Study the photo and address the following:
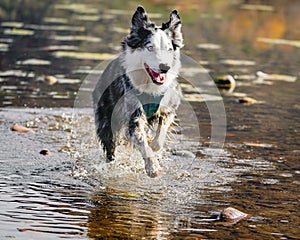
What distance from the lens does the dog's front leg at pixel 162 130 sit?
299 inches

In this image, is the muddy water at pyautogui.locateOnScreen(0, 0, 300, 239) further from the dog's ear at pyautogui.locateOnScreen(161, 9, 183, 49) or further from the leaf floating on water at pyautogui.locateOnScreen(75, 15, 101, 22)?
the leaf floating on water at pyautogui.locateOnScreen(75, 15, 101, 22)

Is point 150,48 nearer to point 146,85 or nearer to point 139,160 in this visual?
point 146,85

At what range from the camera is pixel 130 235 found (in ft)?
18.9

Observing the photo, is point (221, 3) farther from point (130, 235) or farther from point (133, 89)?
point (130, 235)

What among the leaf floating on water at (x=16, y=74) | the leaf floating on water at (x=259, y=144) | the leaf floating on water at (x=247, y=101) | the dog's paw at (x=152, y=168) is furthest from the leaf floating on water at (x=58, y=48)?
the dog's paw at (x=152, y=168)

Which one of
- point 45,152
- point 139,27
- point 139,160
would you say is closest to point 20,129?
point 45,152

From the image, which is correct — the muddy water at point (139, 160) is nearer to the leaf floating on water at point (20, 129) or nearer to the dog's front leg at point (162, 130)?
the leaf floating on water at point (20, 129)

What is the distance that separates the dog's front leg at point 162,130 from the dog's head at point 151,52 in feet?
0.92

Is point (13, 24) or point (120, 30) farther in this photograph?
point (13, 24)

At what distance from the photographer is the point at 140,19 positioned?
7395 millimetres

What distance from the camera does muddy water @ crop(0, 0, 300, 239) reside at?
20.0 feet

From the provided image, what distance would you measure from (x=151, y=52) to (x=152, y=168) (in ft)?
3.49

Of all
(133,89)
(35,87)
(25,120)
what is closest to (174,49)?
(133,89)

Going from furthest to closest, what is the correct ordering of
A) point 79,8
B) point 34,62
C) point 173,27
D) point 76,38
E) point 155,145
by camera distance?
point 79,8
point 76,38
point 34,62
point 155,145
point 173,27
